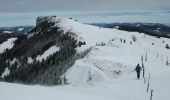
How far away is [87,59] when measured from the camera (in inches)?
1630

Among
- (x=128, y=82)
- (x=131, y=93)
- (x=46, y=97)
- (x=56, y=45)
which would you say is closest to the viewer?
(x=46, y=97)

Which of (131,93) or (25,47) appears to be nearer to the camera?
(131,93)

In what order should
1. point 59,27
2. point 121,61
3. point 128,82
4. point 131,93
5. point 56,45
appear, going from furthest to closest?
point 59,27, point 56,45, point 121,61, point 128,82, point 131,93

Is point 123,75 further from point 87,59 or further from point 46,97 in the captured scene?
point 46,97

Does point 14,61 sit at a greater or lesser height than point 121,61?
lesser

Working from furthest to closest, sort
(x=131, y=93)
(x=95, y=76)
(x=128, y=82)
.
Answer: (x=95, y=76) → (x=128, y=82) → (x=131, y=93)

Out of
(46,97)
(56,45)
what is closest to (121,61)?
(46,97)

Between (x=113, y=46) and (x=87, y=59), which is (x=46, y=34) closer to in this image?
(x=113, y=46)

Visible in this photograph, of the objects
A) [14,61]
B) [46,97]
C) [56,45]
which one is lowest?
[14,61]

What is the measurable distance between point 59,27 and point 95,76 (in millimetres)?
78787

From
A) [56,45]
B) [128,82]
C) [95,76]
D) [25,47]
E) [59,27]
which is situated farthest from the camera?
[25,47]

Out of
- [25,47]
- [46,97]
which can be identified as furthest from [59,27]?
[46,97]

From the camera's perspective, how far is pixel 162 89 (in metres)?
27.2

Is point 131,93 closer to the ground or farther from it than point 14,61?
farther from it
